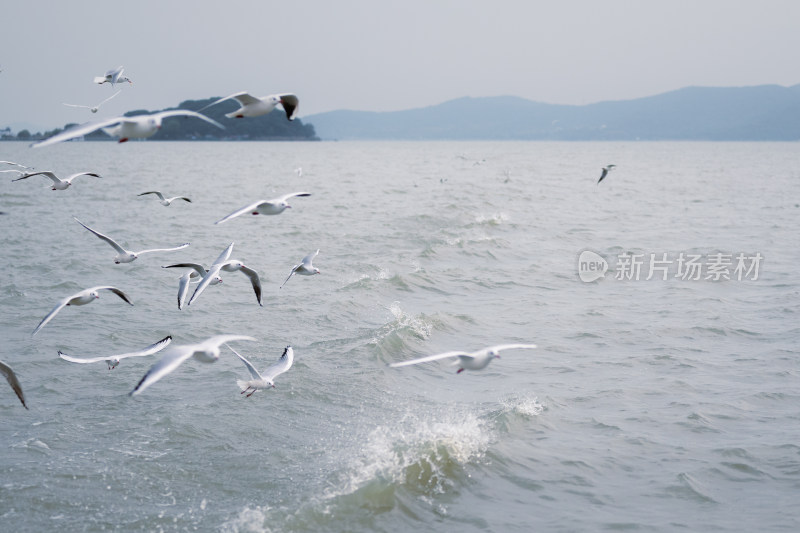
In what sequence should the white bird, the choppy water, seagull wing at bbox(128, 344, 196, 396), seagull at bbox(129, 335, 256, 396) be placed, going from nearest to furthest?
1. seagull at bbox(129, 335, 256, 396)
2. seagull wing at bbox(128, 344, 196, 396)
3. the choppy water
4. the white bird

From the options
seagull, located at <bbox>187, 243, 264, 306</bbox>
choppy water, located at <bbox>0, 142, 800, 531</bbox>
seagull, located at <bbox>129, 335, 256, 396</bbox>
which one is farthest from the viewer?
seagull, located at <bbox>187, 243, 264, 306</bbox>

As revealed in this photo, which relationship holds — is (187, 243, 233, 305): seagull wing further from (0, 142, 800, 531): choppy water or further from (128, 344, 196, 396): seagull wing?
(0, 142, 800, 531): choppy water

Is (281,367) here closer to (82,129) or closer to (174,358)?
(174,358)

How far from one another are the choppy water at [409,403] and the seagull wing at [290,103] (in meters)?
4.39

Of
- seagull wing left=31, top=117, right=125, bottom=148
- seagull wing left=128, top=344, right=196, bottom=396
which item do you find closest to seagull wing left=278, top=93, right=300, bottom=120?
seagull wing left=31, top=117, right=125, bottom=148

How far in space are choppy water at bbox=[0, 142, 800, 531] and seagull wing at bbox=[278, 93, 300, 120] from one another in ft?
14.4

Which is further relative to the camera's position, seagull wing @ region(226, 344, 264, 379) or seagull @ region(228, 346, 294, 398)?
seagull @ region(228, 346, 294, 398)

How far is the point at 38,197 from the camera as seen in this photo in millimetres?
45500

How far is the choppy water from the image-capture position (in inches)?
364

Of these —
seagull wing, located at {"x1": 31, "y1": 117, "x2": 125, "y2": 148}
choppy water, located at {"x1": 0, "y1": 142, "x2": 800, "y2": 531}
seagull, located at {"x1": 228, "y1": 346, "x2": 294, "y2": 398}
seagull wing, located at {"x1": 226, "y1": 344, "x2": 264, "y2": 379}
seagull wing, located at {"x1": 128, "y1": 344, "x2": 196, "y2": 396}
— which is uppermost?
seagull wing, located at {"x1": 31, "y1": 117, "x2": 125, "y2": 148}

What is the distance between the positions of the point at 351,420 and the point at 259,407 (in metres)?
1.49

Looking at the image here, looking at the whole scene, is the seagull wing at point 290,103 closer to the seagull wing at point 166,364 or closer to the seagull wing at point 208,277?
the seagull wing at point 208,277

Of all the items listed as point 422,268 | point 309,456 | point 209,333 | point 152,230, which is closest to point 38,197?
point 152,230

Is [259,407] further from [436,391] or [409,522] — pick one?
[409,522]
